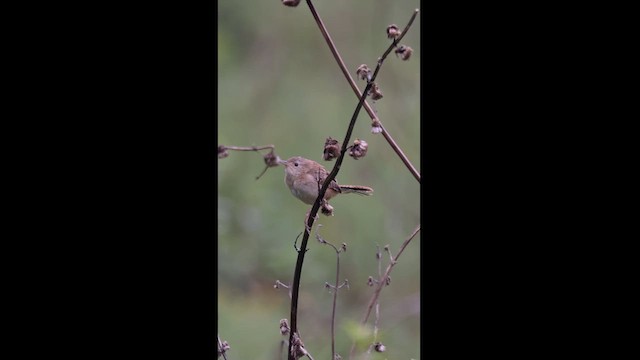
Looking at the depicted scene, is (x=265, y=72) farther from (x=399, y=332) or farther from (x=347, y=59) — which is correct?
(x=399, y=332)

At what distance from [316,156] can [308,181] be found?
0.19 meters

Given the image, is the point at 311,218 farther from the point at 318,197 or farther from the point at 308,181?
the point at 308,181

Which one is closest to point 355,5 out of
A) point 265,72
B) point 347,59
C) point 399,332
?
point 347,59

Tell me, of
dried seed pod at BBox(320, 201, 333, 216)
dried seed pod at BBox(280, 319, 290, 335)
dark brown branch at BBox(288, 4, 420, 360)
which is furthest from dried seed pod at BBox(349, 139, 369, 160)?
dried seed pod at BBox(280, 319, 290, 335)

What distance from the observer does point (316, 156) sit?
5.61ft

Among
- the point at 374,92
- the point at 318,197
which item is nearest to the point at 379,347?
the point at 318,197

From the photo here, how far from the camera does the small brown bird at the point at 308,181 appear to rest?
148cm

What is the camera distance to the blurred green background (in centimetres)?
158

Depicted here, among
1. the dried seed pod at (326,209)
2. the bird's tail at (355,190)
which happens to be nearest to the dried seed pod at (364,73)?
the dried seed pod at (326,209)

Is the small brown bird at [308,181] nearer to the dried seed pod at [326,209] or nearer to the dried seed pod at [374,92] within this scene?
the dried seed pod at [326,209]

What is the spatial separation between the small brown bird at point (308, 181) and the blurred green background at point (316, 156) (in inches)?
1.4
